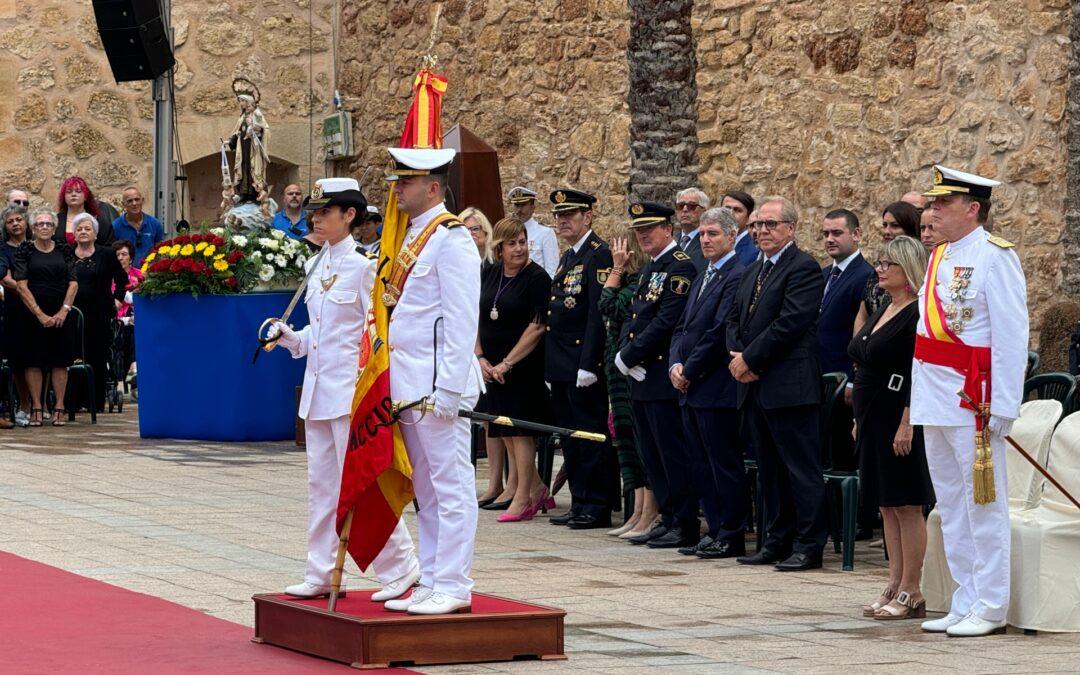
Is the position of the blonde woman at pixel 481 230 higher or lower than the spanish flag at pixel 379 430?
higher

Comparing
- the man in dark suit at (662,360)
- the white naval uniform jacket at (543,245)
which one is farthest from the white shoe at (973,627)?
the white naval uniform jacket at (543,245)

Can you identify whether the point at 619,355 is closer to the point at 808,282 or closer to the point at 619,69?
the point at 808,282

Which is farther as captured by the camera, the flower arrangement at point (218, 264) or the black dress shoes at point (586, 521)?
the flower arrangement at point (218, 264)

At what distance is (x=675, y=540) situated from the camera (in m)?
9.50

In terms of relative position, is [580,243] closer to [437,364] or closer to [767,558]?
[767,558]

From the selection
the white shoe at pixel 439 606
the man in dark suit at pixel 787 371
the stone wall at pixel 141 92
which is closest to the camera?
the white shoe at pixel 439 606

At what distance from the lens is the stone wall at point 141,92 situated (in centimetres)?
2070

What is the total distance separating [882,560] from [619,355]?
65.0 inches

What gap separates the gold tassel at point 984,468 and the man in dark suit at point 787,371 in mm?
1806

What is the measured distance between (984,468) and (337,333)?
7.95 feet

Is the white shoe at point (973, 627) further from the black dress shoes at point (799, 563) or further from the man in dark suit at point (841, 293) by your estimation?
the man in dark suit at point (841, 293)

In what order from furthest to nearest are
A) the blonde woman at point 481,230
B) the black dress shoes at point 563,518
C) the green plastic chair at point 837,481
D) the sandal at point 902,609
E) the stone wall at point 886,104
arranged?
the stone wall at point 886,104 < the blonde woman at point 481,230 < the black dress shoes at point 563,518 < the green plastic chair at point 837,481 < the sandal at point 902,609

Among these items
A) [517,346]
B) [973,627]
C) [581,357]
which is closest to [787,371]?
[581,357]

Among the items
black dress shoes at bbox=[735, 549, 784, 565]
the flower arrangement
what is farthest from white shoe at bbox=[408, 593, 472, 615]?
the flower arrangement
